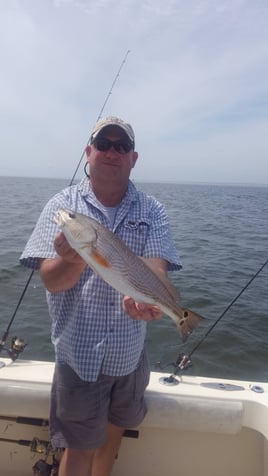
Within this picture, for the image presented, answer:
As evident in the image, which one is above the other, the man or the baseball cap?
the baseball cap

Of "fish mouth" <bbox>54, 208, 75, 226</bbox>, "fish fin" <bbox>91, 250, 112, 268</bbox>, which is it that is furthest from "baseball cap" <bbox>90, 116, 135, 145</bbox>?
"fish fin" <bbox>91, 250, 112, 268</bbox>

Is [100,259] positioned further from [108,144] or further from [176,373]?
[176,373]

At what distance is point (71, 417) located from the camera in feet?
9.79

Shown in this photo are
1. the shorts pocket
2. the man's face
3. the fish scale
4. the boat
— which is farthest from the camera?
the boat

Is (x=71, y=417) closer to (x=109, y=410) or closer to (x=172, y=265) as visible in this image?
(x=109, y=410)

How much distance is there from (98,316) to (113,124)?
147cm

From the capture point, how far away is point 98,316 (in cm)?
298

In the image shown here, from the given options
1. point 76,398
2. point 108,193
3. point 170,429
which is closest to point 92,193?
point 108,193

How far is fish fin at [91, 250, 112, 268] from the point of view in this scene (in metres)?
2.51

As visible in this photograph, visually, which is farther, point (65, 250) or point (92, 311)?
point (92, 311)

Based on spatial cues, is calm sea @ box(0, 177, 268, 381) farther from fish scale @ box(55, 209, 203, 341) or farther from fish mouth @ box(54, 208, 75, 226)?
fish mouth @ box(54, 208, 75, 226)

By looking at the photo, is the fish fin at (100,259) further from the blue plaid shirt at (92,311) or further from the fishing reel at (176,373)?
the fishing reel at (176,373)

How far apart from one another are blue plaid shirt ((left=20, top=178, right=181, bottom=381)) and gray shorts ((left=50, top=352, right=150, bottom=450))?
10 cm

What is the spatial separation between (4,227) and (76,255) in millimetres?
18486
